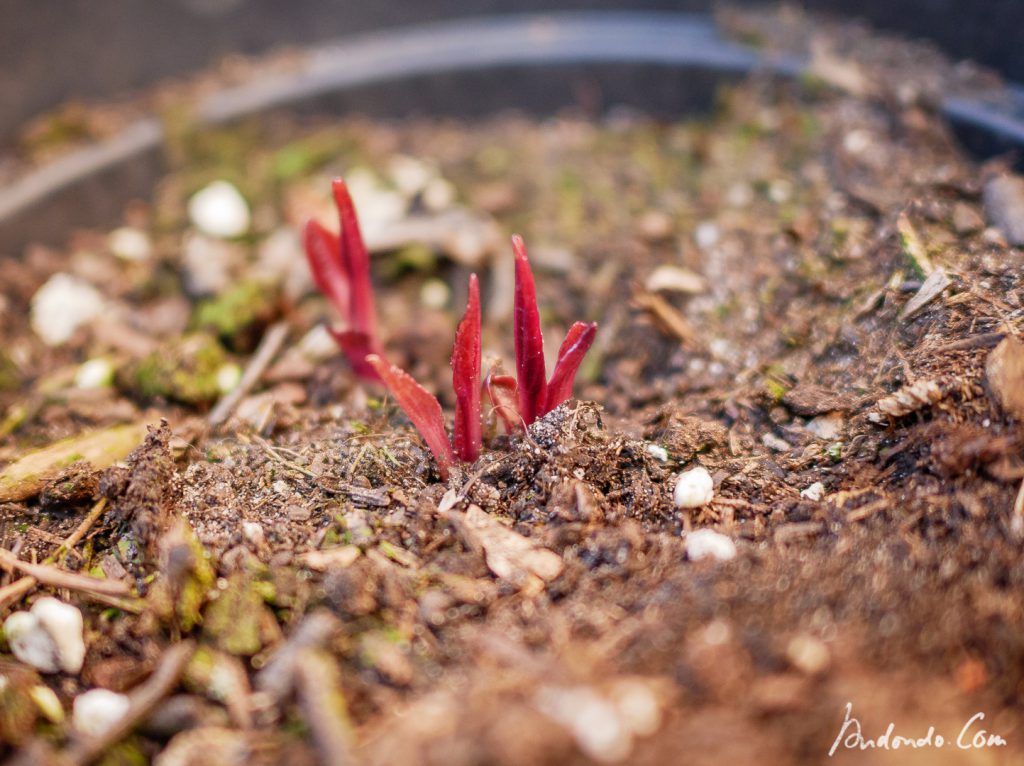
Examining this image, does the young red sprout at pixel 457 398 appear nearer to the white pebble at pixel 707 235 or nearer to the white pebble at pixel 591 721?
the white pebble at pixel 591 721

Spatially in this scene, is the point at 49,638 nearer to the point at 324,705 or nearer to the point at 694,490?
the point at 324,705

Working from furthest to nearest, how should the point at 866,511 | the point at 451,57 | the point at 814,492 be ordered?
1. the point at 451,57
2. the point at 814,492
3. the point at 866,511

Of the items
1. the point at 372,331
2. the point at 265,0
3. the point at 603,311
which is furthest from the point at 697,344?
the point at 265,0

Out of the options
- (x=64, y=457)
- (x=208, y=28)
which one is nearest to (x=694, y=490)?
(x=64, y=457)

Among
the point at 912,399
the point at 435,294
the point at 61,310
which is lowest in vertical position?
the point at 912,399

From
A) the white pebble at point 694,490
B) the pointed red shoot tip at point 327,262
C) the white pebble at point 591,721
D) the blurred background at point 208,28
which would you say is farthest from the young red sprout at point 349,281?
the blurred background at point 208,28

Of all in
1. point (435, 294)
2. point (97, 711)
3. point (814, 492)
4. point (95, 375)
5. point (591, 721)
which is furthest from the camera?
point (435, 294)

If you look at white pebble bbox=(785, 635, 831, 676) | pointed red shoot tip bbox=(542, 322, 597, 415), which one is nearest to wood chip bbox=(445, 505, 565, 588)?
pointed red shoot tip bbox=(542, 322, 597, 415)

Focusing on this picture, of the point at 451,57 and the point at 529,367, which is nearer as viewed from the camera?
the point at 529,367
